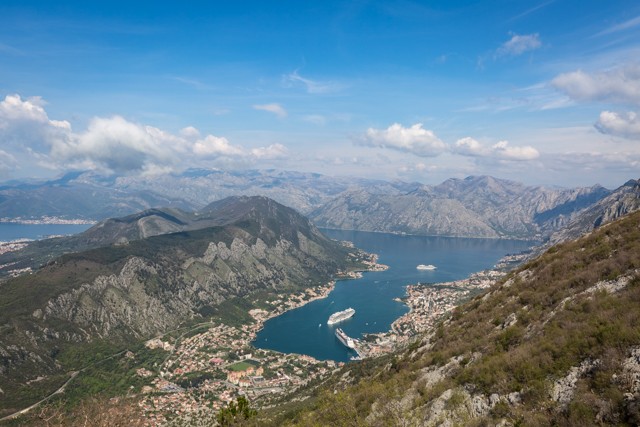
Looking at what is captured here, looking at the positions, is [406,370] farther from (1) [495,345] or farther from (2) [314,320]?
(2) [314,320]

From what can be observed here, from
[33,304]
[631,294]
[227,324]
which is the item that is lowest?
[227,324]

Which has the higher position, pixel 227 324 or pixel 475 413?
pixel 475 413

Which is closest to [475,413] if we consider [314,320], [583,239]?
[583,239]

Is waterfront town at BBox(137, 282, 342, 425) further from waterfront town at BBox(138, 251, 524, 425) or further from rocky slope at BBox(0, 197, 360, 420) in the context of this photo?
rocky slope at BBox(0, 197, 360, 420)

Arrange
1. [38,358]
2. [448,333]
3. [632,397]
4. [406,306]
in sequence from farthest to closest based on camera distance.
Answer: [406,306], [38,358], [448,333], [632,397]

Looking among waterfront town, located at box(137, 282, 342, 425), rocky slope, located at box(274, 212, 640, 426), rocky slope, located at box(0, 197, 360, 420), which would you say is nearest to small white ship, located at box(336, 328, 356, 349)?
waterfront town, located at box(137, 282, 342, 425)

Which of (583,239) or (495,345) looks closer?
(495,345)

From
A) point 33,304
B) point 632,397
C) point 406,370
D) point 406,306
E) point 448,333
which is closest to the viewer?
point 632,397
